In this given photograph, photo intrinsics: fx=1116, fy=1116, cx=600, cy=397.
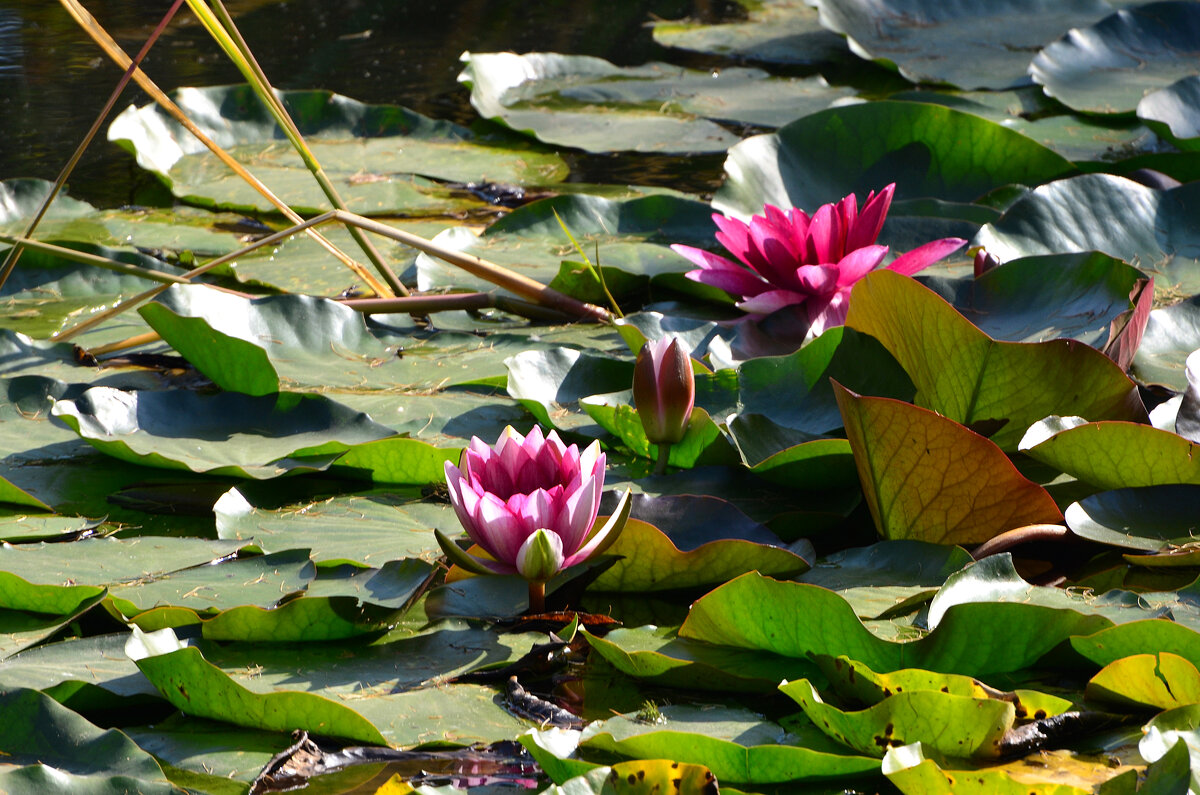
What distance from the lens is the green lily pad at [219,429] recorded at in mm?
1278

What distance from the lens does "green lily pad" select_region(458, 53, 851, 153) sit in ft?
9.02

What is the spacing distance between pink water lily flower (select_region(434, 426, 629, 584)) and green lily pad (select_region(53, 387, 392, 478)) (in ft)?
0.96

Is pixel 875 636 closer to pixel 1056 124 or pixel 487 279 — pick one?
pixel 487 279

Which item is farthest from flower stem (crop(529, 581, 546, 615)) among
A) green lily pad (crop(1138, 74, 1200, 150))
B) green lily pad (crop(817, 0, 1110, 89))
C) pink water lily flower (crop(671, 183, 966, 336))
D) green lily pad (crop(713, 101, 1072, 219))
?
green lily pad (crop(817, 0, 1110, 89))

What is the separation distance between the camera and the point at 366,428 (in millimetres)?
1341

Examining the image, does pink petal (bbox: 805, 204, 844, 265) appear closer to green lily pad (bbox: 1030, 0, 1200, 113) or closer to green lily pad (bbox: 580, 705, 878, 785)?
green lily pad (bbox: 580, 705, 878, 785)

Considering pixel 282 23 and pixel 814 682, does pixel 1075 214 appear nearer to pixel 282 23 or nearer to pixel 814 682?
pixel 814 682

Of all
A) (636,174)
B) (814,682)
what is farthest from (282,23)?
(814,682)

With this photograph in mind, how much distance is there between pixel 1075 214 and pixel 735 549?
0.94 metres

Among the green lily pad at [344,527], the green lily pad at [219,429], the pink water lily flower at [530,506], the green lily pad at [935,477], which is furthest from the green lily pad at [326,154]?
the green lily pad at [935,477]

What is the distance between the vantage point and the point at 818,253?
1517 mm

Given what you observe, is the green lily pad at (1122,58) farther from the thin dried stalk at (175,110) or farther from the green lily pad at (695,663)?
the green lily pad at (695,663)

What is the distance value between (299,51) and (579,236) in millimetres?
1922

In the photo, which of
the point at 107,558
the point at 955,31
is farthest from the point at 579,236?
the point at 955,31
